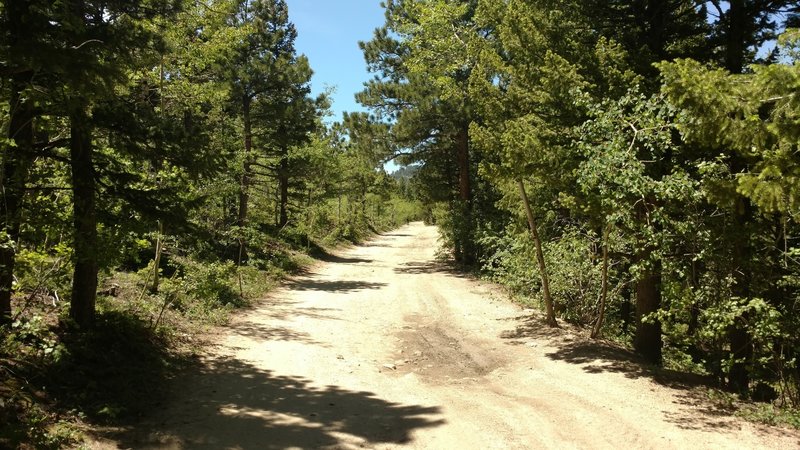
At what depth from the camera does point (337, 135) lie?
31734mm

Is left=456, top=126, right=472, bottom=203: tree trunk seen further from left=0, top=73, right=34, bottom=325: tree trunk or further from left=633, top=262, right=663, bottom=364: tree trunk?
left=0, top=73, right=34, bottom=325: tree trunk

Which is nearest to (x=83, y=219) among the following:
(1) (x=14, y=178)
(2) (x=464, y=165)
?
(1) (x=14, y=178)

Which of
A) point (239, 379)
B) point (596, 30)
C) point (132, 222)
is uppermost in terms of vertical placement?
point (596, 30)

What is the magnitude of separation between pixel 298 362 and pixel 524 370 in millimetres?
3673

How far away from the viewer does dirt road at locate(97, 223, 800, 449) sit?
545 centimetres

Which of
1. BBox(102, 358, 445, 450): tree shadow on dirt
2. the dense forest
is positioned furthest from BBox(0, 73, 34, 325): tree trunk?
BBox(102, 358, 445, 450): tree shadow on dirt

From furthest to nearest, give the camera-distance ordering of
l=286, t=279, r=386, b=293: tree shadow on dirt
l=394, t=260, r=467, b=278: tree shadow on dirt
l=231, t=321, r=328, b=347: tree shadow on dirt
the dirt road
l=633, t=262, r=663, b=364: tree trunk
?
l=394, t=260, r=467, b=278: tree shadow on dirt, l=286, t=279, r=386, b=293: tree shadow on dirt, l=231, t=321, r=328, b=347: tree shadow on dirt, l=633, t=262, r=663, b=364: tree trunk, the dirt road

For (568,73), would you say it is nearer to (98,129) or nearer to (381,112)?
(98,129)

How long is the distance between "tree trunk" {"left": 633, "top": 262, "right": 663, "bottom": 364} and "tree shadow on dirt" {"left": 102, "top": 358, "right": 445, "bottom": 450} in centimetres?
500

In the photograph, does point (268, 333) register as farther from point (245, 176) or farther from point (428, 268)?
point (428, 268)

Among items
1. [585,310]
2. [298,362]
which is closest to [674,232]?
[585,310]

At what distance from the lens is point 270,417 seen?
5.95m

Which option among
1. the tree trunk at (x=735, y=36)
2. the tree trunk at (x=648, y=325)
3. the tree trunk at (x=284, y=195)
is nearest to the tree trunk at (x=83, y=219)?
the tree trunk at (x=648, y=325)

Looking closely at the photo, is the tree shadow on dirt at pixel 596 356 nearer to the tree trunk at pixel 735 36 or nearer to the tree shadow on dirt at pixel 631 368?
the tree shadow on dirt at pixel 631 368
